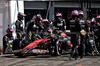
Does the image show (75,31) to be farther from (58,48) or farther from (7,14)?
(7,14)

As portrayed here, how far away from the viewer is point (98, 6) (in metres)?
20.2

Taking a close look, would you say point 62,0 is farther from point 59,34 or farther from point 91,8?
point 59,34

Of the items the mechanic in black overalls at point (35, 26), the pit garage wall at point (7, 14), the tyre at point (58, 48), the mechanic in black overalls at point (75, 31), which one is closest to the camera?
A: the mechanic in black overalls at point (75, 31)

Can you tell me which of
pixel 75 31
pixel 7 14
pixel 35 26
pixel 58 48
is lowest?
pixel 58 48

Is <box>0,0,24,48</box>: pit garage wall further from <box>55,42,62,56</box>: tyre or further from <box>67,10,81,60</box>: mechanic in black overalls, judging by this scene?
<box>67,10,81,60</box>: mechanic in black overalls

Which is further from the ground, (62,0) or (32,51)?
(62,0)

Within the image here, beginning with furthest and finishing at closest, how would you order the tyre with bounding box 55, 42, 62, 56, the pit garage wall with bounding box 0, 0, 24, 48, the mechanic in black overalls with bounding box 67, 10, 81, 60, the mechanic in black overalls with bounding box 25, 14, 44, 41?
the pit garage wall with bounding box 0, 0, 24, 48 → the mechanic in black overalls with bounding box 25, 14, 44, 41 → the tyre with bounding box 55, 42, 62, 56 → the mechanic in black overalls with bounding box 67, 10, 81, 60

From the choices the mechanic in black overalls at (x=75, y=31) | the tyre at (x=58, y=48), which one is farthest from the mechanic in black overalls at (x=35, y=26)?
the mechanic in black overalls at (x=75, y=31)

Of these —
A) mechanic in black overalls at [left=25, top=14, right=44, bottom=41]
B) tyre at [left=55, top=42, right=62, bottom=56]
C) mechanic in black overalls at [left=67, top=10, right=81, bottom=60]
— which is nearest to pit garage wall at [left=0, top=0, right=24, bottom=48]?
mechanic in black overalls at [left=25, top=14, right=44, bottom=41]

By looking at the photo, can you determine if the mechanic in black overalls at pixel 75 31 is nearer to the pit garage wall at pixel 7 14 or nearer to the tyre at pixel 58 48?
the tyre at pixel 58 48

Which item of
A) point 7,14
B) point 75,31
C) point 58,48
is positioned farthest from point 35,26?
point 7,14

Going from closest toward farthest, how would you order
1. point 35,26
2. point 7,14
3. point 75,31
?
point 75,31
point 35,26
point 7,14

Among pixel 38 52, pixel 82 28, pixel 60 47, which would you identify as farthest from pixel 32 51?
pixel 82 28

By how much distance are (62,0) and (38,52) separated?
29.7ft
